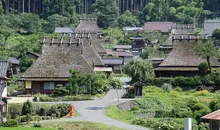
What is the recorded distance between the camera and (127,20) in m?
85.5

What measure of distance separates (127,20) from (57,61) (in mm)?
45881

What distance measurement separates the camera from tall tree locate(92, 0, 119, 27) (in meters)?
82.6

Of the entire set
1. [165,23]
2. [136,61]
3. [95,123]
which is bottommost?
[95,123]

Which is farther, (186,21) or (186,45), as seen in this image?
(186,21)

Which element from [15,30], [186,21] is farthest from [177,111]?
[186,21]

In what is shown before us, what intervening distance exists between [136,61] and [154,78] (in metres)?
1.69

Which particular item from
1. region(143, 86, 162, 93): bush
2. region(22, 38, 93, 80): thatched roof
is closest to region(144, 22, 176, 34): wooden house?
region(22, 38, 93, 80): thatched roof

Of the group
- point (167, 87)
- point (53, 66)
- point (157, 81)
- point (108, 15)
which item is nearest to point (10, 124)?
point (53, 66)

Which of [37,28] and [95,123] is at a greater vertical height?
[37,28]

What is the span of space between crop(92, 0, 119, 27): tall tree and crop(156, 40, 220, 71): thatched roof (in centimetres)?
3867

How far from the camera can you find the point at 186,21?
83438 mm

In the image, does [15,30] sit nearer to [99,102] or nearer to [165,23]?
[165,23]

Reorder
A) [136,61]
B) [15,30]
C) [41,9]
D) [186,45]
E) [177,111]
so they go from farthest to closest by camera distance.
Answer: [41,9] → [15,30] → [186,45] → [136,61] → [177,111]

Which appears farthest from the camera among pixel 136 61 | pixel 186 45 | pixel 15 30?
pixel 15 30
